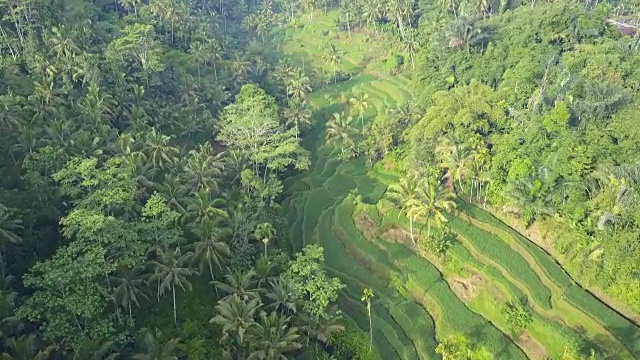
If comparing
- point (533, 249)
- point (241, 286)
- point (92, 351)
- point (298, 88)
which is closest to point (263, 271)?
point (241, 286)

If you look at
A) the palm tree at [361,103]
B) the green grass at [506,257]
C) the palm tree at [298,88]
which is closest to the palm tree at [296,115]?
the palm tree at [298,88]

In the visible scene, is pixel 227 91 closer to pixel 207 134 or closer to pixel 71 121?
pixel 207 134

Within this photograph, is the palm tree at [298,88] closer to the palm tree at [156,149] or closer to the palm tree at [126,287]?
the palm tree at [156,149]

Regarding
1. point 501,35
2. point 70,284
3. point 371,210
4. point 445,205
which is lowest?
point 371,210

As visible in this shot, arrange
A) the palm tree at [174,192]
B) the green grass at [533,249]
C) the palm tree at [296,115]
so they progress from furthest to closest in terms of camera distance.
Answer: the palm tree at [296,115], the palm tree at [174,192], the green grass at [533,249]

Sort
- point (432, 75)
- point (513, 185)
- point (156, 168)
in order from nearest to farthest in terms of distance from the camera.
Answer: point (513, 185)
point (156, 168)
point (432, 75)

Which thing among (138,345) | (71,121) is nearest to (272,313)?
(138,345)
